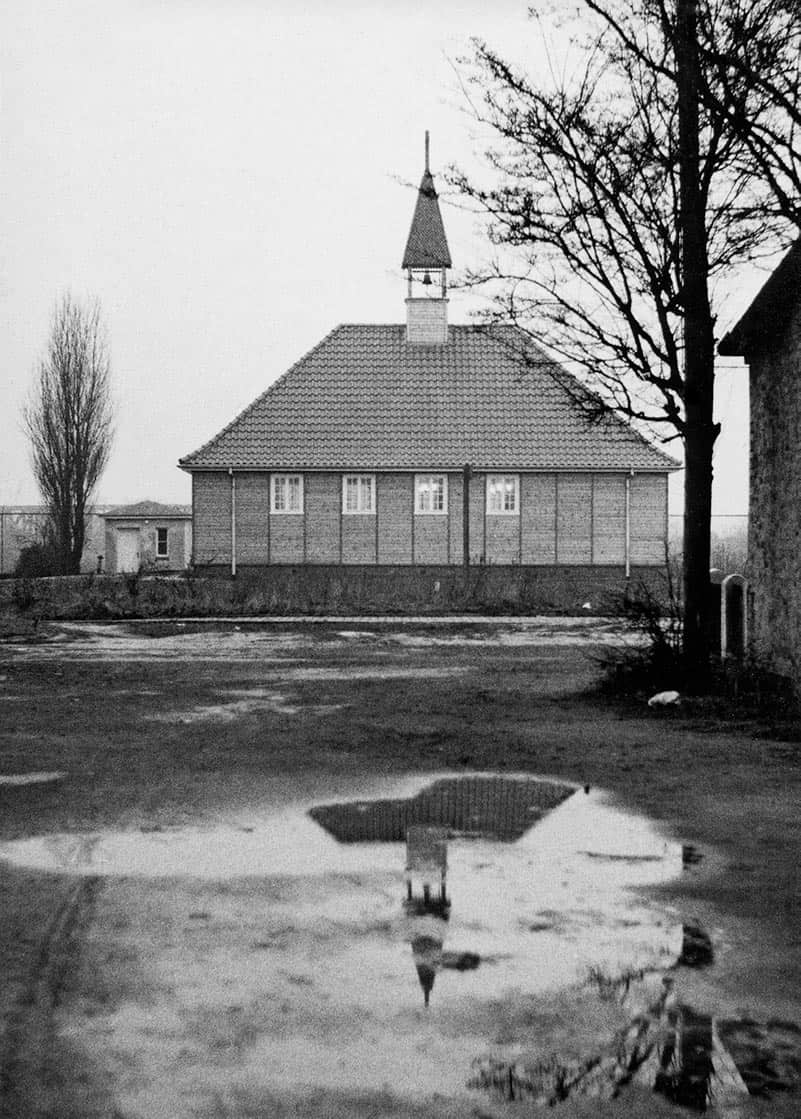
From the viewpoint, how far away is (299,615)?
29828mm

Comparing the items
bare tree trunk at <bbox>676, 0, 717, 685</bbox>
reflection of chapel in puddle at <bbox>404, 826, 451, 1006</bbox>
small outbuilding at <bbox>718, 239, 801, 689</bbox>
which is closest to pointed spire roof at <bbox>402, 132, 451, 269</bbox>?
small outbuilding at <bbox>718, 239, 801, 689</bbox>

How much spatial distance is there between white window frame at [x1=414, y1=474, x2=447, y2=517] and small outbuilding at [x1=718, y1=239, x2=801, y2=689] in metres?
29.3

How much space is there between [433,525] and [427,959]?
1575 inches

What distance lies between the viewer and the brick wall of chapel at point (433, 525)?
44.2 m

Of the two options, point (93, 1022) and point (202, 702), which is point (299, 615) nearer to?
point (202, 702)

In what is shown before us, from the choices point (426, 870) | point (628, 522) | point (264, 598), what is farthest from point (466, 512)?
point (426, 870)

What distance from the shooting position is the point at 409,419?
150 ft

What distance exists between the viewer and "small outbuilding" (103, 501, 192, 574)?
70.2 meters

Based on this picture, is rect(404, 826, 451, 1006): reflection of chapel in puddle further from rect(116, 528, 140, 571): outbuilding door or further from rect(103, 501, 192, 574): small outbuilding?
rect(116, 528, 140, 571): outbuilding door

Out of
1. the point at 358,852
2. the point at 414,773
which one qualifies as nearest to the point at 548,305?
the point at 414,773

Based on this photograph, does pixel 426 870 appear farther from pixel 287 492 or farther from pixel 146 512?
pixel 146 512

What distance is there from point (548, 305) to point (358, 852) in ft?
31.3

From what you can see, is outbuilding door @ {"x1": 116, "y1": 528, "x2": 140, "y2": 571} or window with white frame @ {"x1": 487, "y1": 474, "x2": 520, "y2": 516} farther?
outbuilding door @ {"x1": 116, "y1": 528, "x2": 140, "y2": 571}

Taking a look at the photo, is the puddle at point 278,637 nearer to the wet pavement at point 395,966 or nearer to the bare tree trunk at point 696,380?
the bare tree trunk at point 696,380
